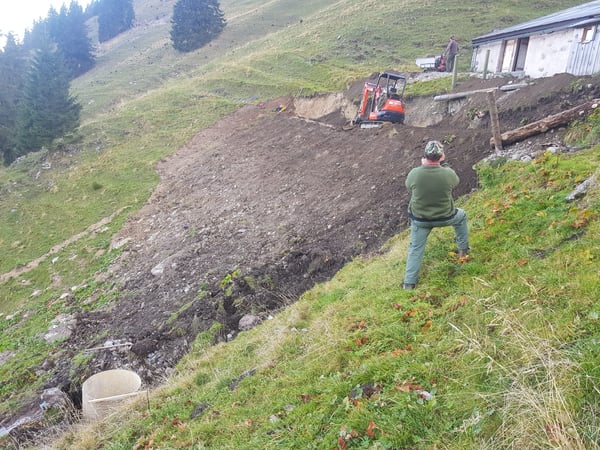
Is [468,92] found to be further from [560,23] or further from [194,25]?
[194,25]

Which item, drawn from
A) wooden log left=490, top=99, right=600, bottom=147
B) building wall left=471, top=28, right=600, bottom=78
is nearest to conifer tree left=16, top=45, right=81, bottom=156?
wooden log left=490, top=99, right=600, bottom=147

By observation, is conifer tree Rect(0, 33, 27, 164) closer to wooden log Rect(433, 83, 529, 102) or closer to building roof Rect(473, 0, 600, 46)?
wooden log Rect(433, 83, 529, 102)

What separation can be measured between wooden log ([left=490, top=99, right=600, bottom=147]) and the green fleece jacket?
5.95 meters

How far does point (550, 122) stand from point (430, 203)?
6.51 m

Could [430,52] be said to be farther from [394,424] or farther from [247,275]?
[394,424]

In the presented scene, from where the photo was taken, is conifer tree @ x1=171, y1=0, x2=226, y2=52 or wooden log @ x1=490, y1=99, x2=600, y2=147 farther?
conifer tree @ x1=171, y1=0, x2=226, y2=52

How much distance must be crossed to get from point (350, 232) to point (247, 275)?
291 cm

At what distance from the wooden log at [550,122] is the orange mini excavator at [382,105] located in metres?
6.17

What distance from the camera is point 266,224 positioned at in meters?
12.4

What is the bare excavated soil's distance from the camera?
345 inches

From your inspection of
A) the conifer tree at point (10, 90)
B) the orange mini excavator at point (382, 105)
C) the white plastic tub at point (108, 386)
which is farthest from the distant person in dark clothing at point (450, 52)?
the conifer tree at point (10, 90)

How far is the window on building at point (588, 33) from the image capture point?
46.3 feet

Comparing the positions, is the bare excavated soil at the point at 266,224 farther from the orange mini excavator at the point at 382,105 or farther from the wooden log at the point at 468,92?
the orange mini excavator at the point at 382,105

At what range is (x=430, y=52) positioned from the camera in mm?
33531
